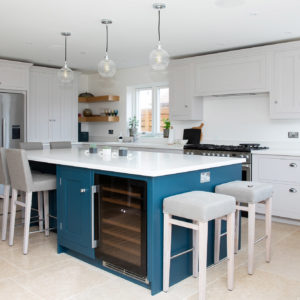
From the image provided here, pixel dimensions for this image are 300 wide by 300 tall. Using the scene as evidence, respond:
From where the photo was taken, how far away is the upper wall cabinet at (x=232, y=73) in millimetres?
4758

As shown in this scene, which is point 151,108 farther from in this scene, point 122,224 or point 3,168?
point 122,224

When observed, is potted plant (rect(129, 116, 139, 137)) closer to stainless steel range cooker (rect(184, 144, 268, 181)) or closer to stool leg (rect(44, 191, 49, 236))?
stainless steel range cooker (rect(184, 144, 268, 181))

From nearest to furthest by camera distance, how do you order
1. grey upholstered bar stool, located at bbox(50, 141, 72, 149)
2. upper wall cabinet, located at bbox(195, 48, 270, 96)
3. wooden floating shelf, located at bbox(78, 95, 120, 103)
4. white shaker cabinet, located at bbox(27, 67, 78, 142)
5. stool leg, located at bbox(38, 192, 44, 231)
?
stool leg, located at bbox(38, 192, 44, 231) → upper wall cabinet, located at bbox(195, 48, 270, 96) → grey upholstered bar stool, located at bbox(50, 141, 72, 149) → white shaker cabinet, located at bbox(27, 67, 78, 142) → wooden floating shelf, located at bbox(78, 95, 120, 103)

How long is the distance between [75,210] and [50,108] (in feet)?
13.1

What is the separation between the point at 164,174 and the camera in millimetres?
2469

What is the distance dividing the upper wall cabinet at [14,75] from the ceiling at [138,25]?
0.81 ft

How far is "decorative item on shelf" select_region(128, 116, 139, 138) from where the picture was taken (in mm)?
6812

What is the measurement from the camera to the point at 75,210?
3084mm

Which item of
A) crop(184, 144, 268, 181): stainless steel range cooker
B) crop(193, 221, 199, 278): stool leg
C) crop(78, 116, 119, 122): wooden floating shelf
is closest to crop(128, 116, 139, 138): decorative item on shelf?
crop(78, 116, 119, 122): wooden floating shelf

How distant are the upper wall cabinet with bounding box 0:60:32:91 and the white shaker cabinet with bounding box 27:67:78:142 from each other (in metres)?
0.24

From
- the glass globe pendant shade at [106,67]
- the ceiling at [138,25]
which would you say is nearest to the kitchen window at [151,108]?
the ceiling at [138,25]

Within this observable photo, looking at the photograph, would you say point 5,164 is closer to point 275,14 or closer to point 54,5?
point 54,5

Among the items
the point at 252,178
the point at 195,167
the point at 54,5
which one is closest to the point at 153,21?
the point at 54,5

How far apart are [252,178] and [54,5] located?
10.1 ft
